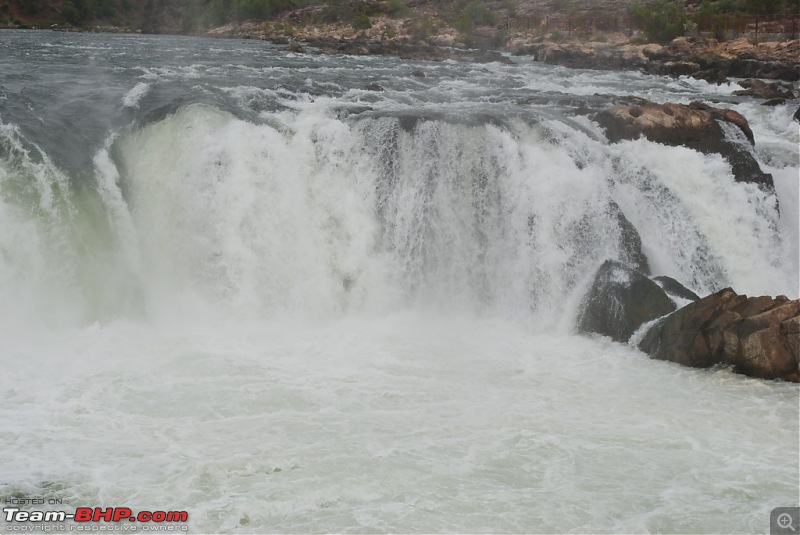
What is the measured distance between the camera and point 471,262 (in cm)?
1277

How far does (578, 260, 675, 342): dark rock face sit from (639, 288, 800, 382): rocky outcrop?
0.47 m

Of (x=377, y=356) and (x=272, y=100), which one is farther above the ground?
(x=272, y=100)

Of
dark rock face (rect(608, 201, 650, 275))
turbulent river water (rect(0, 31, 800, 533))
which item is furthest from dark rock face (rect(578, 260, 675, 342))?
dark rock face (rect(608, 201, 650, 275))

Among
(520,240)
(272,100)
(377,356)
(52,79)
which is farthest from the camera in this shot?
(52,79)

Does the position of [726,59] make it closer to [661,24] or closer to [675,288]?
[661,24]

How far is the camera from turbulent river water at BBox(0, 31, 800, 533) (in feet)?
23.6

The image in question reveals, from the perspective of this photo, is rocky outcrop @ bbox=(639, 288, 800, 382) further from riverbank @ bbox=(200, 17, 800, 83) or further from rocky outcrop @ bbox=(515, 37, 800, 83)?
rocky outcrop @ bbox=(515, 37, 800, 83)

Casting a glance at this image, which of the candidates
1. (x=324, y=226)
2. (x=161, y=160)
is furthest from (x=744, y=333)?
(x=161, y=160)

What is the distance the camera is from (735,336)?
981 centimetres

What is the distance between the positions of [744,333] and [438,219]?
4983 millimetres

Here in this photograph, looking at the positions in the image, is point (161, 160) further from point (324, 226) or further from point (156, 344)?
point (156, 344)

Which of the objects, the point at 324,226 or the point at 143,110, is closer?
the point at 324,226

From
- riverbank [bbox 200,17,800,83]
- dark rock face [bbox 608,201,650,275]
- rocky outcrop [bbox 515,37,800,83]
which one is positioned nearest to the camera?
dark rock face [bbox 608,201,650,275]

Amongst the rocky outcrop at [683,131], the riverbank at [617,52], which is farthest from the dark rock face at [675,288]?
the riverbank at [617,52]
